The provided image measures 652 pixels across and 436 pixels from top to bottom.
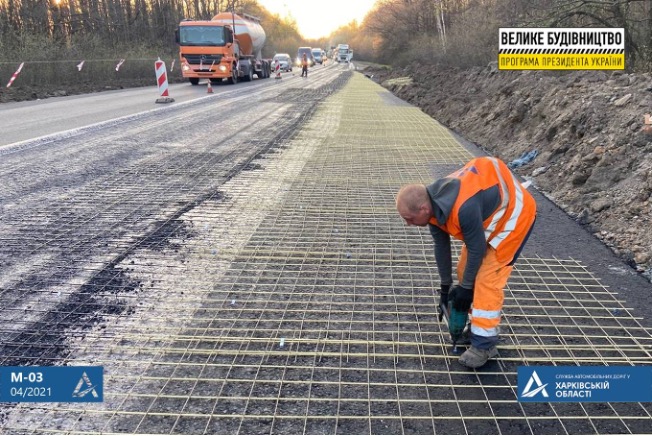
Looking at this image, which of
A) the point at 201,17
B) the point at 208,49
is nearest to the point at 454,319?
the point at 208,49

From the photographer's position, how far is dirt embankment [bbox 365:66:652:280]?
5.14 m

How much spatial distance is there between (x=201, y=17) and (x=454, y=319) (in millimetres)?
53447

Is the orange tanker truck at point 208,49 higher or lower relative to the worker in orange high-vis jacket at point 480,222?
higher

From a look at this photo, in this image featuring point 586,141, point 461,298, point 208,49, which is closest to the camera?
point 461,298

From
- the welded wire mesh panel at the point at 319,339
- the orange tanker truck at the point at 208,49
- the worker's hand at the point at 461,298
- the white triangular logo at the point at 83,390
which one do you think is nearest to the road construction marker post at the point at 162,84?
the orange tanker truck at the point at 208,49

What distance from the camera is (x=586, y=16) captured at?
454 inches

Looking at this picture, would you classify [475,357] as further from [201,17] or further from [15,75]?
[201,17]

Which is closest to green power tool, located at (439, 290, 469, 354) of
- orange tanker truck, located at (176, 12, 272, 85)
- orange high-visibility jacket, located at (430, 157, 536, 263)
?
orange high-visibility jacket, located at (430, 157, 536, 263)

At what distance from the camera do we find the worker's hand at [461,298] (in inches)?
112

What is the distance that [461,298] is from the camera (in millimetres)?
2854

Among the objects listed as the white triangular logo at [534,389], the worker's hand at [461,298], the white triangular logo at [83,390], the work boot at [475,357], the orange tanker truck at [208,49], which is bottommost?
the white triangular logo at [534,389]

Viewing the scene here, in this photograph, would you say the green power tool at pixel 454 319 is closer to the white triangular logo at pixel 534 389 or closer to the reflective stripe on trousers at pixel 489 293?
the reflective stripe on trousers at pixel 489 293

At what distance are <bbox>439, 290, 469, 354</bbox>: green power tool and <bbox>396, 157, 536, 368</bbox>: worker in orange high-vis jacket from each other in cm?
5

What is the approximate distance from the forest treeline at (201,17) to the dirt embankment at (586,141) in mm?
1704
